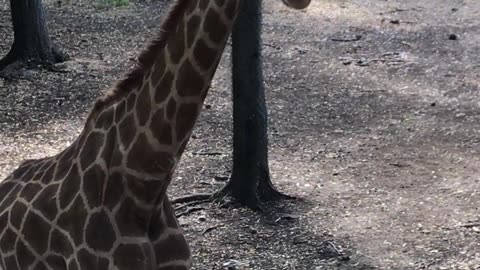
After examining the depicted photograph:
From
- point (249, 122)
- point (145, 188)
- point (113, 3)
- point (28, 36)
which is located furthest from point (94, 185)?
point (113, 3)

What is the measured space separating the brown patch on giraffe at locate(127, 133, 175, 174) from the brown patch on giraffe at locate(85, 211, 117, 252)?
207mm

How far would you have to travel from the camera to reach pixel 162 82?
2.95 meters

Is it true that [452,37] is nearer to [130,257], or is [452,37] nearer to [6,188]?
[6,188]

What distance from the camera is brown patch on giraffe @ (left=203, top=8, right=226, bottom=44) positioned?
283cm

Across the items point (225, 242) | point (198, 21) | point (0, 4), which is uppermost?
point (198, 21)

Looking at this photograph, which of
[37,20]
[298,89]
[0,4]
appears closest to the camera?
[298,89]

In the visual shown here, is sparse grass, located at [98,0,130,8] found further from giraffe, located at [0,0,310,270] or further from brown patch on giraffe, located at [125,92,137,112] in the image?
brown patch on giraffe, located at [125,92,137,112]

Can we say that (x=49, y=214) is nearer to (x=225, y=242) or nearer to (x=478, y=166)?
(x=225, y=242)

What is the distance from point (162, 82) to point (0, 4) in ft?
28.7

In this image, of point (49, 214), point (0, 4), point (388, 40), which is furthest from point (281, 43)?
point (49, 214)

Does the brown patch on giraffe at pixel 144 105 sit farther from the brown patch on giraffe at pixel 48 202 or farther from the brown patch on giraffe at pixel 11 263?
the brown patch on giraffe at pixel 11 263

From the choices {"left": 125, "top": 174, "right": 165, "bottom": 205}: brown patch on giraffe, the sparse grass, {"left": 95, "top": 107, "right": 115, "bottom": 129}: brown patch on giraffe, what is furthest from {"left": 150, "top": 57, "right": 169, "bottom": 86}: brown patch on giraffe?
the sparse grass

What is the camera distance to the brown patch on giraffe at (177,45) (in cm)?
290

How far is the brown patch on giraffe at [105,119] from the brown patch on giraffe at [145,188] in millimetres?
243
